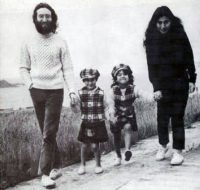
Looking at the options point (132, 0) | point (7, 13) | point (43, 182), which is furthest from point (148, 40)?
point (43, 182)

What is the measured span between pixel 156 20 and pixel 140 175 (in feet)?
3.28

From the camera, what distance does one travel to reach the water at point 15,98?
2.48 metres

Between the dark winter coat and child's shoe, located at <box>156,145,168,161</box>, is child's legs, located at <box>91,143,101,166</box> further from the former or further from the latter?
the dark winter coat

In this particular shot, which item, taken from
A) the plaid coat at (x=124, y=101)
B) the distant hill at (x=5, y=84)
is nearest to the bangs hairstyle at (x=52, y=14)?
the distant hill at (x=5, y=84)

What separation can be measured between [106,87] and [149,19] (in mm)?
541

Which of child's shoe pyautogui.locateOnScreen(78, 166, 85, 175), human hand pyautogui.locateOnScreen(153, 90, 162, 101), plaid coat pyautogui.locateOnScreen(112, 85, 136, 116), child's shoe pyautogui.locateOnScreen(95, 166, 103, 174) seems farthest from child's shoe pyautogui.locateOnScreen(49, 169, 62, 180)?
human hand pyautogui.locateOnScreen(153, 90, 162, 101)

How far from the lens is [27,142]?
98.7 inches

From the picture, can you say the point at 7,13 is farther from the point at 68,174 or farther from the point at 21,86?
the point at 68,174

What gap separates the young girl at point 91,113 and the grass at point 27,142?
53mm

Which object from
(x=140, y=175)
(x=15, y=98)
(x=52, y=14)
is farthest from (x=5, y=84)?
(x=140, y=175)

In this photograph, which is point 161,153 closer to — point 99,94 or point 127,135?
point 127,135

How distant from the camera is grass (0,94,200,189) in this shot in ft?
8.09

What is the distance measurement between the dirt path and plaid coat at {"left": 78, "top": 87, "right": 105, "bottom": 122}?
0.28m

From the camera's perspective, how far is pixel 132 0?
269 centimetres
